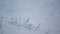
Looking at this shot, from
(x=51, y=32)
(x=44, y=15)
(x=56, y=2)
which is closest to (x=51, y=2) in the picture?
(x=56, y=2)

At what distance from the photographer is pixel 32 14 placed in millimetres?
1249

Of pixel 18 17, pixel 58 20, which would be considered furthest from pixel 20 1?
pixel 58 20

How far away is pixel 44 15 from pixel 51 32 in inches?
10.5

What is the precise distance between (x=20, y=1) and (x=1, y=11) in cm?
31

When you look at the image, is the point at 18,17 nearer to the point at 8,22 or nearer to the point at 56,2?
the point at 8,22

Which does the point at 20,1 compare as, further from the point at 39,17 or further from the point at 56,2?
the point at 56,2

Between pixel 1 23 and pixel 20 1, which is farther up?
pixel 20 1

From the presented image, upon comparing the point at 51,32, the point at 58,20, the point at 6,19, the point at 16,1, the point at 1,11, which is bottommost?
the point at 51,32

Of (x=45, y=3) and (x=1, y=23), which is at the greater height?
(x=45, y=3)

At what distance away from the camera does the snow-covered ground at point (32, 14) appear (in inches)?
48.6

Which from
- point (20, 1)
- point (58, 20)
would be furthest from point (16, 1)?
point (58, 20)

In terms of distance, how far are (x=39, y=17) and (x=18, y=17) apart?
1.00 ft

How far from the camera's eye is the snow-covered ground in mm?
1235

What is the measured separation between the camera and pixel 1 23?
1231 mm
